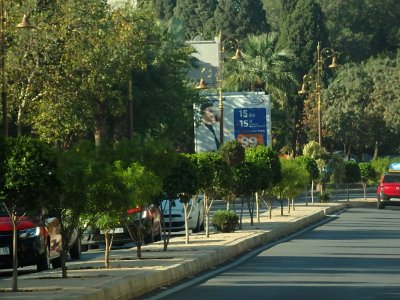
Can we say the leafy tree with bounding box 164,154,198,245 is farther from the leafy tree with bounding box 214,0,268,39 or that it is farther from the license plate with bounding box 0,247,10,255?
the leafy tree with bounding box 214,0,268,39

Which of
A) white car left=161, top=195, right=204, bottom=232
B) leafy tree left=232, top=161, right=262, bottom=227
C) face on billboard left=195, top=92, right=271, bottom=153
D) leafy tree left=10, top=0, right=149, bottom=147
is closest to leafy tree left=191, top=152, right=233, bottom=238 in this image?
white car left=161, top=195, right=204, bottom=232

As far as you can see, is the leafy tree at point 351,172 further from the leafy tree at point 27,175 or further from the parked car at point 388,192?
the leafy tree at point 27,175

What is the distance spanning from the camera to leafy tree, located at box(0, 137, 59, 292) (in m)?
16.9

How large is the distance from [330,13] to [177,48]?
58253mm

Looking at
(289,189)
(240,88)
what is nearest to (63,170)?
(289,189)

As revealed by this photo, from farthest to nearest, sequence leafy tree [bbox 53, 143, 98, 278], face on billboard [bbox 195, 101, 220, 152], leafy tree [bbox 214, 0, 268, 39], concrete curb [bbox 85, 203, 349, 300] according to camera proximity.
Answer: leafy tree [bbox 214, 0, 268, 39], face on billboard [bbox 195, 101, 220, 152], leafy tree [bbox 53, 143, 98, 278], concrete curb [bbox 85, 203, 349, 300]

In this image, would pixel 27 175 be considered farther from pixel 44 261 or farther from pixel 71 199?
pixel 44 261

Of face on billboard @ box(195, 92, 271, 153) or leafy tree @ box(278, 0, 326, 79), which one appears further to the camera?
leafy tree @ box(278, 0, 326, 79)

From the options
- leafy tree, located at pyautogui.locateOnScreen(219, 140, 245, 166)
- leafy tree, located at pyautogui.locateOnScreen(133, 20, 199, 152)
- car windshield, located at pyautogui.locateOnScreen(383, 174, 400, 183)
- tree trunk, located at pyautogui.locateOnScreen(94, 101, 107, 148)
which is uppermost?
leafy tree, located at pyautogui.locateOnScreen(133, 20, 199, 152)

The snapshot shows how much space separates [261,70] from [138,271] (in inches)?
2918

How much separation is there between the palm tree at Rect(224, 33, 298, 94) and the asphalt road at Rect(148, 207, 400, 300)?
5739 cm

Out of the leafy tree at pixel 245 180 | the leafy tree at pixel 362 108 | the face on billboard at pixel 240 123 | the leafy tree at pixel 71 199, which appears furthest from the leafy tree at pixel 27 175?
the leafy tree at pixel 362 108

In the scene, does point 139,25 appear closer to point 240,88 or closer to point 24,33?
point 24,33

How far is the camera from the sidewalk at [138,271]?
17.0m
